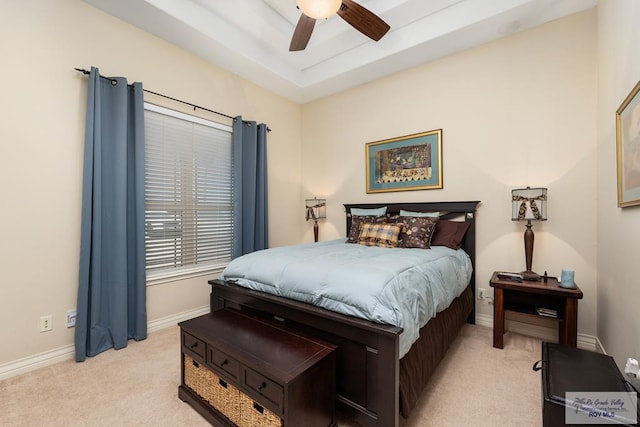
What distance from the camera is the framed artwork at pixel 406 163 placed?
10.9 ft

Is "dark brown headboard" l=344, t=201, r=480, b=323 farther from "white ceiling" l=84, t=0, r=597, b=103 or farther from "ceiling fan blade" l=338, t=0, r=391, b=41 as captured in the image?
"ceiling fan blade" l=338, t=0, r=391, b=41

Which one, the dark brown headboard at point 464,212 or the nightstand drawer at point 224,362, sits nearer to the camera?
the nightstand drawer at point 224,362

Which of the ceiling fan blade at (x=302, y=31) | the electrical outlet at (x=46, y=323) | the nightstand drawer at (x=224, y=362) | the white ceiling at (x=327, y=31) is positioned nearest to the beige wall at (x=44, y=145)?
the electrical outlet at (x=46, y=323)

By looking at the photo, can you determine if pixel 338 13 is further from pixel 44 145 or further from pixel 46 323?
pixel 46 323

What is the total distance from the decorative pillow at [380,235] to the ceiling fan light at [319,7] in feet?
6.37

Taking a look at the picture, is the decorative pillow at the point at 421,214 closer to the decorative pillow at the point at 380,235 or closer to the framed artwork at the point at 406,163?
the framed artwork at the point at 406,163

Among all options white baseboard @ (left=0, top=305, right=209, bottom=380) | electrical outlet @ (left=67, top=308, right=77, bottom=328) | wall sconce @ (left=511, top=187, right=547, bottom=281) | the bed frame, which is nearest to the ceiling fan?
wall sconce @ (left=511, top=187, right=547, bottom=281)

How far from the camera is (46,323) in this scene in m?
2.22

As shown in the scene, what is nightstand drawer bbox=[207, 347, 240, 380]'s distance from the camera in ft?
4.80

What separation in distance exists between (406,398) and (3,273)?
2.80 meters

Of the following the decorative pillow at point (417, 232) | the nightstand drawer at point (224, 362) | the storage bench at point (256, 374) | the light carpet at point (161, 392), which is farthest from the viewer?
the decorative pillow at point (417, 232)

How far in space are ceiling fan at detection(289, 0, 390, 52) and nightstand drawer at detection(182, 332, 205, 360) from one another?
7.58 feet

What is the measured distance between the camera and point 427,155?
11.1 feet

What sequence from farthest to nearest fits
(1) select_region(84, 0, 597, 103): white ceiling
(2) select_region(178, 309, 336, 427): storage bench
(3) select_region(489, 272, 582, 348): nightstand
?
(1) select_region(84, 0, 597, 103): white ceiling
(3) select_region(489, 272, 582, 348): nightstand
(2) select_region(178, 309, 336, 427): storage bench
